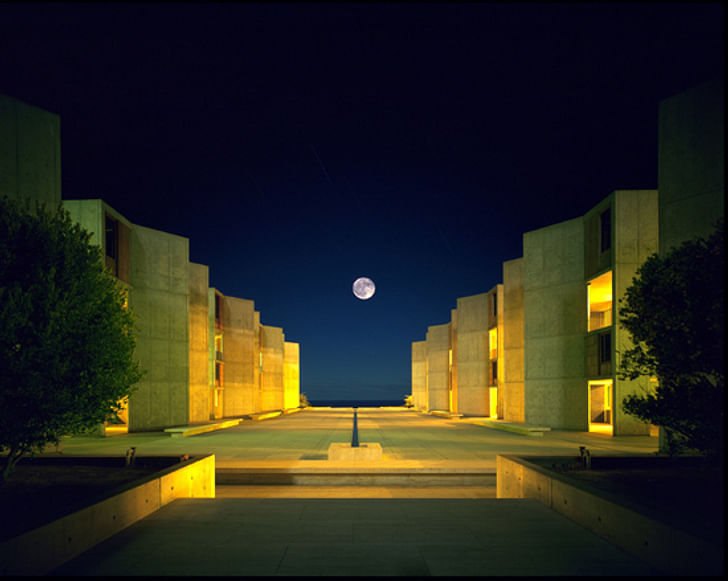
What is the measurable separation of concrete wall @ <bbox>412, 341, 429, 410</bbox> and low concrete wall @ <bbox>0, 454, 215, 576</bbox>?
188 ft

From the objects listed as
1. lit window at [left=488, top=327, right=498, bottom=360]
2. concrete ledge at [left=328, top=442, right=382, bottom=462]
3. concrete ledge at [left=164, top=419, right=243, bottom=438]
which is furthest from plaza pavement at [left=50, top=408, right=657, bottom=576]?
lit window at [left=488, top=327, right=498, bottom=360]

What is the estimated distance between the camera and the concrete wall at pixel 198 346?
1096 inches

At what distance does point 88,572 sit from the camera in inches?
195

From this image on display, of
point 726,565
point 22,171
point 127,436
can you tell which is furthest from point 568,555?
point 127,436

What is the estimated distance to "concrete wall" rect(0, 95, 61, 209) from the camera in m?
14.9

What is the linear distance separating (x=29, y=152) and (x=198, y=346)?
15.0m

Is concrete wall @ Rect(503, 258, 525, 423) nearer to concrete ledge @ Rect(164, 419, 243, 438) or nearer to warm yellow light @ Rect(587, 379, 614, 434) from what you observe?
warm yellow light @ Rect(587, 379, 614, 434)

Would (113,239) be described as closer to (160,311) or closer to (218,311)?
(160,311)

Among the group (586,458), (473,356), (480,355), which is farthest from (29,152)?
(473,356)

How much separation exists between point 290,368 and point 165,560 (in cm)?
5799

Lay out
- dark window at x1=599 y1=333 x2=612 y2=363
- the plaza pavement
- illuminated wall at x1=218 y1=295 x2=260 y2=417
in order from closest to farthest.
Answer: the plaza pavement, dark window at x1=599 y1=333 x2=612 y2=363, illuminated wall at x1=218 y1=295 x2=260 y2=417

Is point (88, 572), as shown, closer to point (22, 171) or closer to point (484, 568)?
point (484, 568)

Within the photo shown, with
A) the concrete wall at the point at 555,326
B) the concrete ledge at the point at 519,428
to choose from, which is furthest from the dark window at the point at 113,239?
the concrete wall at the point at 555,326

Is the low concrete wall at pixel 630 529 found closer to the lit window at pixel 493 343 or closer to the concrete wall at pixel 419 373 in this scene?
the lit window at pixel 493 343
